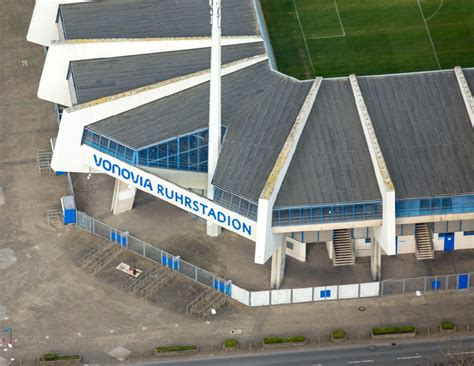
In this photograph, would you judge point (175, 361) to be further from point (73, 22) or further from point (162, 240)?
point (73, 22)

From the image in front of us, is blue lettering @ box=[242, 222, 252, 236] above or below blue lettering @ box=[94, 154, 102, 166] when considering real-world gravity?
below

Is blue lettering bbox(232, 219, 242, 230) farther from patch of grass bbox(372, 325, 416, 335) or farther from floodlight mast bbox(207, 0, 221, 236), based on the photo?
patch of grass bbox(372, 325, 416, 335)

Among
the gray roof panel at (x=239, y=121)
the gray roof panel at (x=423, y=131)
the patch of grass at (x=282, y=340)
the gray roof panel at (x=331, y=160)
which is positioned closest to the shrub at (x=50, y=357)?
the patch of grass at (x=282, y=340)

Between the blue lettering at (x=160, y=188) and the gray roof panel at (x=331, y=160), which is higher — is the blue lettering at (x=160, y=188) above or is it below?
below

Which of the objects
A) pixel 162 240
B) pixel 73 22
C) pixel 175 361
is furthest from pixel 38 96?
pixel 175 361

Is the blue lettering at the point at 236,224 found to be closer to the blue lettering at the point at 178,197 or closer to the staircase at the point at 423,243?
the blue lettering at the point at 178,197

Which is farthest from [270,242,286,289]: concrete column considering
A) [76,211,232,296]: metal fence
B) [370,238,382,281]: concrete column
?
[370,238,382,281]: concrete column

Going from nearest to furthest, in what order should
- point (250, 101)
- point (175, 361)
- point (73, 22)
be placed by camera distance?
point (175, 361)
point (250, 101)
point (73, 22)
